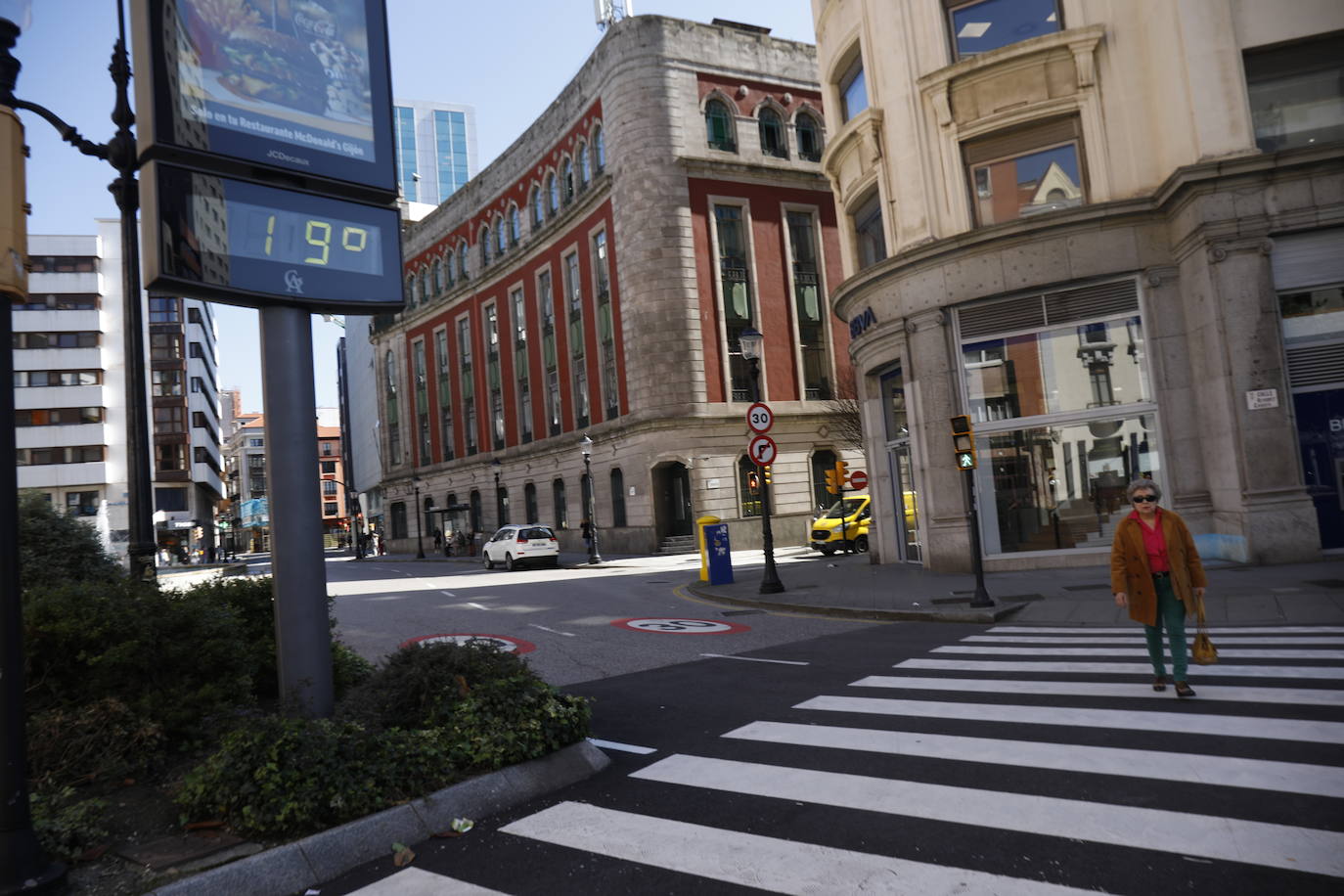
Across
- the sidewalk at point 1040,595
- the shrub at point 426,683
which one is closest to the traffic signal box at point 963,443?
the sidewalk at point 1040,595

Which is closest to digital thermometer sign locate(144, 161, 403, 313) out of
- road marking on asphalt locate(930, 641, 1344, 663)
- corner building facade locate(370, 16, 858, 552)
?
road marking on asphalt locate(930, 641, 1344, 663)

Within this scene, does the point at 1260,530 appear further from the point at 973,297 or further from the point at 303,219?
the point at 303,219

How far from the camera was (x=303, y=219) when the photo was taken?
5980mm

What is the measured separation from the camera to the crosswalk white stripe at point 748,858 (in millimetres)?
3738

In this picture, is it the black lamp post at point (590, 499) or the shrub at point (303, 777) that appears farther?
the black lamp post at point (590, 499)

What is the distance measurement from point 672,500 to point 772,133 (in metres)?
17.2

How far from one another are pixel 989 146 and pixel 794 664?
13258 millimetres

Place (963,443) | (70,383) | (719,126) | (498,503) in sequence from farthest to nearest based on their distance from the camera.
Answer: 1. (70,383)
2. (498,503)
3. (719,126)
4. (963,443)

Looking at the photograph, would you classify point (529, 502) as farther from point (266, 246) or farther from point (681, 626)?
point (266, 246)

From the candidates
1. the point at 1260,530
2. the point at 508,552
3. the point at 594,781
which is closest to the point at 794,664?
the point at 594,781

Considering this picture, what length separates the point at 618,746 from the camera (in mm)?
6320

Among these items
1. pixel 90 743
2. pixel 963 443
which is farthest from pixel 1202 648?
pixel 90 743

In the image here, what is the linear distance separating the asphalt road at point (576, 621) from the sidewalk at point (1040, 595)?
2.93 feet

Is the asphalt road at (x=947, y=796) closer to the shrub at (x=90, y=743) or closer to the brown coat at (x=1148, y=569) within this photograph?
the brown coat at (x=1148, y=569)
